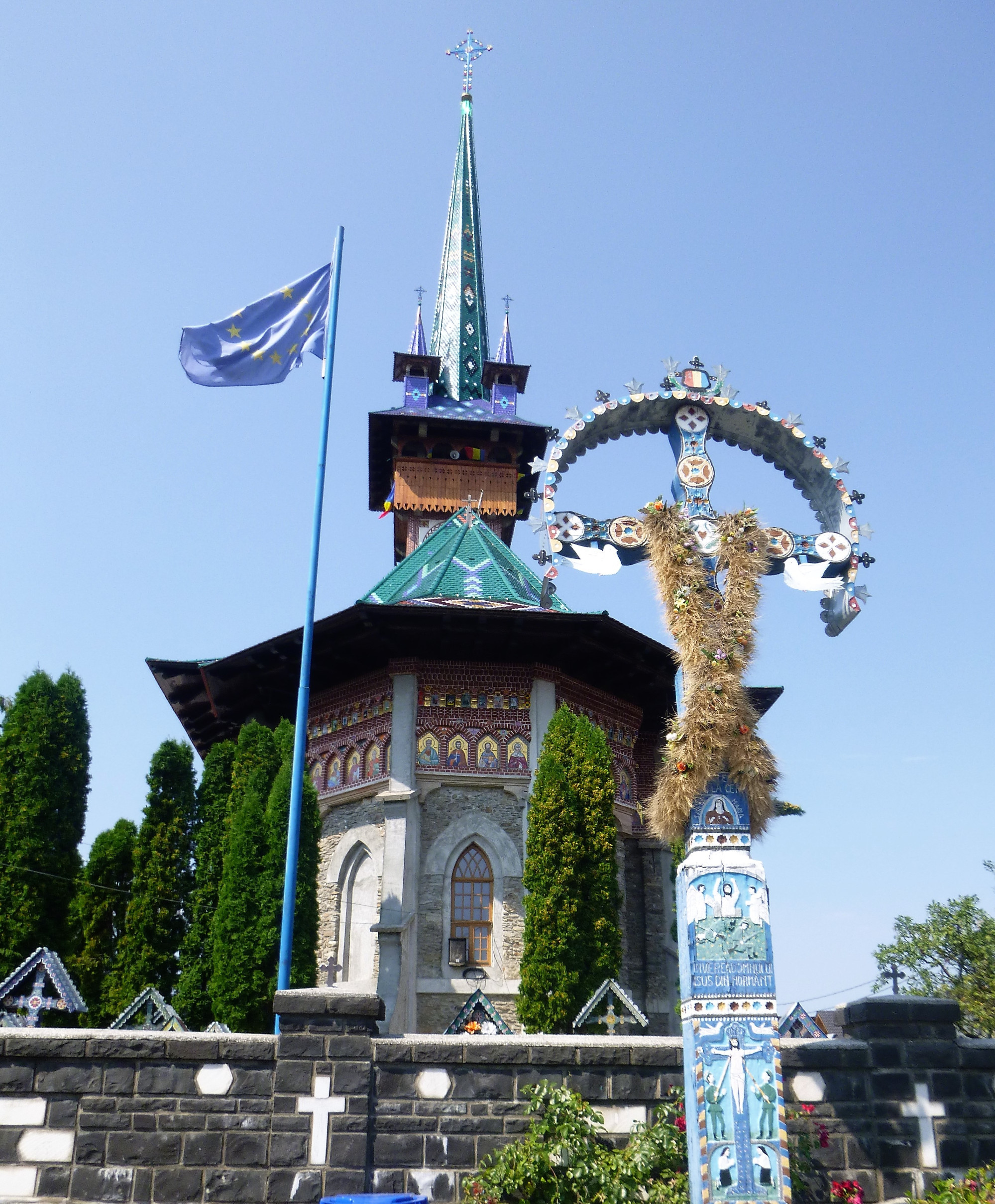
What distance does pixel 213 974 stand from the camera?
15984mm

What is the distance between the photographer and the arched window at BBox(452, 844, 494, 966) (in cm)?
1762

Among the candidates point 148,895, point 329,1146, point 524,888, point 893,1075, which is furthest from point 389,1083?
point 148,895

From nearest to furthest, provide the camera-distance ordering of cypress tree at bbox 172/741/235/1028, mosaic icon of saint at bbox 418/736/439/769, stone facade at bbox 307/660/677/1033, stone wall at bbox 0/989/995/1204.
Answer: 1. stone wall at bbox 0/989/995/1204
2. cypress tree at bbox 172/741/235/1028
3. stone facade at bbox 307/660/677/1033
4. mosaic icon of saint at bbox 418/736/439/769

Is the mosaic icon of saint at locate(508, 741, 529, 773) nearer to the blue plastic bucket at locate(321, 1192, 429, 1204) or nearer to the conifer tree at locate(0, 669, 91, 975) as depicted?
the conifer tree at locate(0, 669, 91, 975)

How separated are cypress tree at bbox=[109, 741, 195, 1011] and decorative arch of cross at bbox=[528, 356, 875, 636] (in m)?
12.3

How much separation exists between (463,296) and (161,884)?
2210cm

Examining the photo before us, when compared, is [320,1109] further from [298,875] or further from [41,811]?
[41,811]

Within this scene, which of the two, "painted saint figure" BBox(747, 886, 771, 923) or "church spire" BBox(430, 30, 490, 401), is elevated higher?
"church spire" BBox(430, 30, 490, 401)

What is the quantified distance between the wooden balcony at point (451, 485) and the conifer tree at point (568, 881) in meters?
12.3

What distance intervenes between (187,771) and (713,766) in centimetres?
1389

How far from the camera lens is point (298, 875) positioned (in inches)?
647

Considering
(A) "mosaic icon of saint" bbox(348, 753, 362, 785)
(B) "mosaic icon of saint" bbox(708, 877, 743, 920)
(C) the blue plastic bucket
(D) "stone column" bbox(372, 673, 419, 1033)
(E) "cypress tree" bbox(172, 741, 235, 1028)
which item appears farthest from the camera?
(A) "mosaic icon of saint" bbox(348, 753, 362, 785)

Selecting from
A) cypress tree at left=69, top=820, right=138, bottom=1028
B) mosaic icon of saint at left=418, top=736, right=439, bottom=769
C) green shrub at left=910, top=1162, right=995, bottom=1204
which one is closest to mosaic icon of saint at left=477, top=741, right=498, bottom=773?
mosaic icon of saint at left=418, top=736, right=439, bottom=769

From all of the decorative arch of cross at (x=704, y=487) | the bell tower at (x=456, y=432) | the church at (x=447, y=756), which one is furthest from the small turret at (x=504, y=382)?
the decorative arch of cross at (x=704, y=487)
